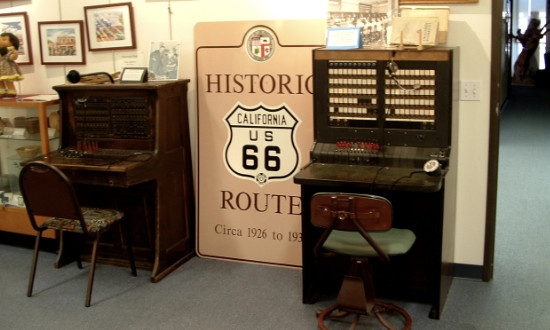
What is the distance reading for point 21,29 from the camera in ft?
→ 14.9

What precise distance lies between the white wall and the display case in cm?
33

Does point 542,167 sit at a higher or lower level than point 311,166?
lower

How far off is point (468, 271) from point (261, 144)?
1497mm

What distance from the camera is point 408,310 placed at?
3.34 metres

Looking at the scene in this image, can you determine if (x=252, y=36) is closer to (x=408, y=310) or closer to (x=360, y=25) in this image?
(x=360, y=25)

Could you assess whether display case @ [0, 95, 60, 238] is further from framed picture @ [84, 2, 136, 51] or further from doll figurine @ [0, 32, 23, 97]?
framed picture @ [84, 2, 136, 51]

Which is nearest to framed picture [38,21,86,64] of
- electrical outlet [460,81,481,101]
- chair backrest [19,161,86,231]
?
chair backrest [19,161,86,231]

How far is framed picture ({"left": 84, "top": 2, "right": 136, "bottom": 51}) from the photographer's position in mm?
4133

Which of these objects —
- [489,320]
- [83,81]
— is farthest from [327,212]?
[83,81]

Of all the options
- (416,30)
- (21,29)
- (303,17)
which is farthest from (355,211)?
(21,29)

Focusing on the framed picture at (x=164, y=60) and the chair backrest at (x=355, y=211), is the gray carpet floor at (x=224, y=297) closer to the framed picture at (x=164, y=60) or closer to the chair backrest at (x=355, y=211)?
the chair backrest at (x=355, y=211)

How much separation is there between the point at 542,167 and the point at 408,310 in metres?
3.78

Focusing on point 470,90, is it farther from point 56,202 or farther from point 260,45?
point 56,202

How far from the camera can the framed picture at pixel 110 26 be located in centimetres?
413
